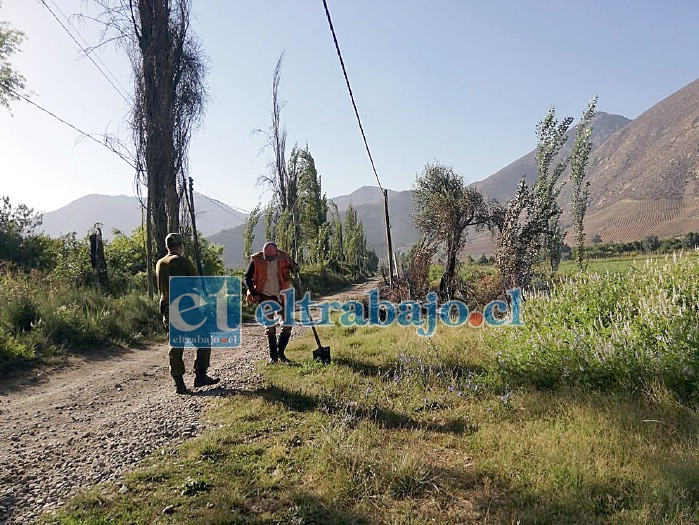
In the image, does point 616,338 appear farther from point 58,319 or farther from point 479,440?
point 58,319

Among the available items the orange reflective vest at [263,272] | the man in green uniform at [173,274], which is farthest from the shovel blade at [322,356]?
the man in green uniform at [173,274]

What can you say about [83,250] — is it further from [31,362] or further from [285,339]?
[285,339]

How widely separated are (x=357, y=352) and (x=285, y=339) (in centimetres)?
123

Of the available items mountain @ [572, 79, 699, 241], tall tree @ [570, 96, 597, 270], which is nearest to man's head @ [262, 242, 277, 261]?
tall tree @ [570, 96, 597, 270]

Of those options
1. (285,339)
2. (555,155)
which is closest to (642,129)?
(555,155)

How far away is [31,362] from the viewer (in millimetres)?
6648

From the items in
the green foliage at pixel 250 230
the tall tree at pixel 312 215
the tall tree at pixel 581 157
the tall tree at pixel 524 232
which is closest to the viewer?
the tall tree at pixel 524 232

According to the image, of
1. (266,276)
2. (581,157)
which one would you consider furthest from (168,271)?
(581,157)

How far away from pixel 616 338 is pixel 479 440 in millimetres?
1797

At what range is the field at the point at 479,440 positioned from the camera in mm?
2615

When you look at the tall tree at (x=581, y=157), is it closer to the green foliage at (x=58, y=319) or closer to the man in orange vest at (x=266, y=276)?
the man in orange vest at (x=266, y=276)

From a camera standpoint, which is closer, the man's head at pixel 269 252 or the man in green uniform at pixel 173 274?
the man in green uniform at pixel 173 274

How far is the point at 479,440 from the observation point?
356 centimetres

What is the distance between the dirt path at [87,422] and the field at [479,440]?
337mm
